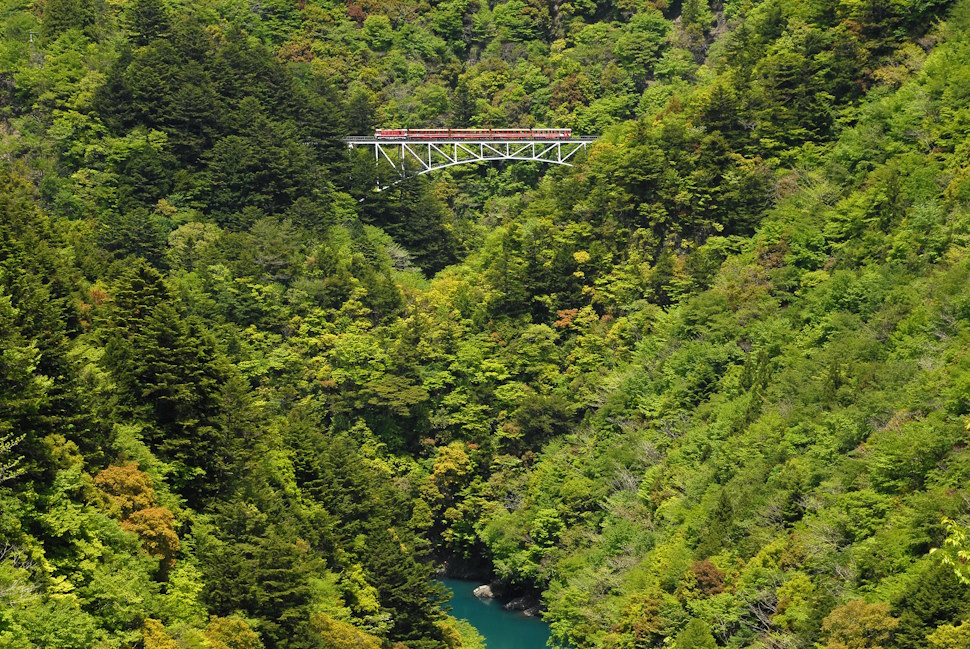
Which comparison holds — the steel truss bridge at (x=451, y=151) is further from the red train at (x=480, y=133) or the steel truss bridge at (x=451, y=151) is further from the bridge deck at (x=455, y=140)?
the red train at (x=480, y=133)

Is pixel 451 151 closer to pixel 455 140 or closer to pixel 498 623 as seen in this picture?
pixel 455 140

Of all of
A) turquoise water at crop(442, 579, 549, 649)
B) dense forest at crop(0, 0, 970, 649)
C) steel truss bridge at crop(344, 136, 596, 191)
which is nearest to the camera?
dense forest at crop(0, 0, 970, 649)

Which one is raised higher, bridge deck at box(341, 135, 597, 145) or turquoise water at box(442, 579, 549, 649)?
bridge deck at box(341, 135, 597, 145)

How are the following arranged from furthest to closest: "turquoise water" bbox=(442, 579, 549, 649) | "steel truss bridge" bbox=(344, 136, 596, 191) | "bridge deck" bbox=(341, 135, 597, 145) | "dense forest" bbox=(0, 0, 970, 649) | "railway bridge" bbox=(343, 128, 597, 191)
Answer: "bridge deck" bbox=(341, 135, 597, 145), "railway bridge" bbox=(343, 128, 597, 191), "steel truss bridge" bbox=(344, 136, 596, 191), "turquoise water" bbox=(442, 579, 549, 649), "dense forest" bbox=(0, 0, 970, 649)

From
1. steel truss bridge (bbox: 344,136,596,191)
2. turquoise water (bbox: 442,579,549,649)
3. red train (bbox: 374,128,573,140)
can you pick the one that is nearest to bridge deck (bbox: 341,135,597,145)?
steel truss bridge (bbox: 344,136,596,191)

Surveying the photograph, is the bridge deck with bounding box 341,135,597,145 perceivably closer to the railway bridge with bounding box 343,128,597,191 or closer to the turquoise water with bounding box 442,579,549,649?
the railway bridge with bounding box 343,128,597,191

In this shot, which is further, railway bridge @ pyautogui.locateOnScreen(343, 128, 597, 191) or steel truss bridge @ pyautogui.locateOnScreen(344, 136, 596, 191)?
railway bridge @ pyautogui.locateOnScreen(343, 128, 597, 191)

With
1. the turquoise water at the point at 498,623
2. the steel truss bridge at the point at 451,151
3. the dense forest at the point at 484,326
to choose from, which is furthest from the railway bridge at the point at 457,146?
the turquoise water at the point at 498,623
